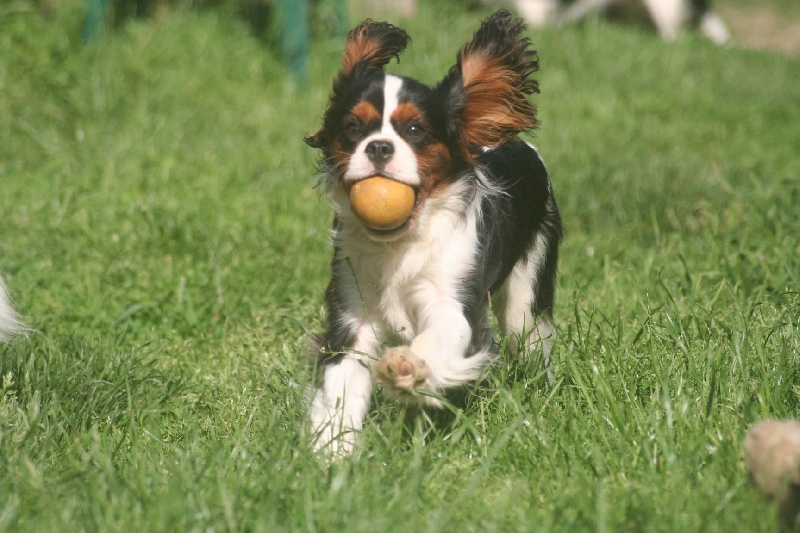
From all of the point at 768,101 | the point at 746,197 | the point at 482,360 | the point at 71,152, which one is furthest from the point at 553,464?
the point at 768,101

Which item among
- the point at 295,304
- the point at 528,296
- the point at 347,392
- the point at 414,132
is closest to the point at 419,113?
the point at 414,132

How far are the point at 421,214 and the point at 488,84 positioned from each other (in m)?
0.45

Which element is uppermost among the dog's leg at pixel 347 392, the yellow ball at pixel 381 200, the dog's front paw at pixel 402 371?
the yellow ball at pixel 381 200

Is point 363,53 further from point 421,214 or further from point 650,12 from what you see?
point 650,12

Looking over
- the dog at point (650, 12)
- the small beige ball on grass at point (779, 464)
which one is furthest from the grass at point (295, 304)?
the dog at point (650, 12)

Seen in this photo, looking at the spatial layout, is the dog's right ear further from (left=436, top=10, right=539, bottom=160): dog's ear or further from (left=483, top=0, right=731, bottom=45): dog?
(left=483, top=0, right=731, bottom=45): dog

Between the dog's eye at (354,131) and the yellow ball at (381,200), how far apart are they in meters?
0.15

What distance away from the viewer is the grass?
228 cm

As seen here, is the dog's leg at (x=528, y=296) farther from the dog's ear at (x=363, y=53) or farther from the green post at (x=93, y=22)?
the green post at (x=93, y=22)

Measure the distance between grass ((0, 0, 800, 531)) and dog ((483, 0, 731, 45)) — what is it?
6.27ft

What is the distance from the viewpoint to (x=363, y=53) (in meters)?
3.14

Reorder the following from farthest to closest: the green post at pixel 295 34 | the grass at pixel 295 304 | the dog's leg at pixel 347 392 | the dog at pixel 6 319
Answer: the green post at pixel 295 34 < the dog at pixel 6 319 < the dog's leg at pixel 347 392 < the grass at pixel 295 304

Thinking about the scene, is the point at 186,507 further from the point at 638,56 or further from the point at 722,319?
the point at 638,56

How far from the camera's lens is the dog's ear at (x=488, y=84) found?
3023 millimetres
